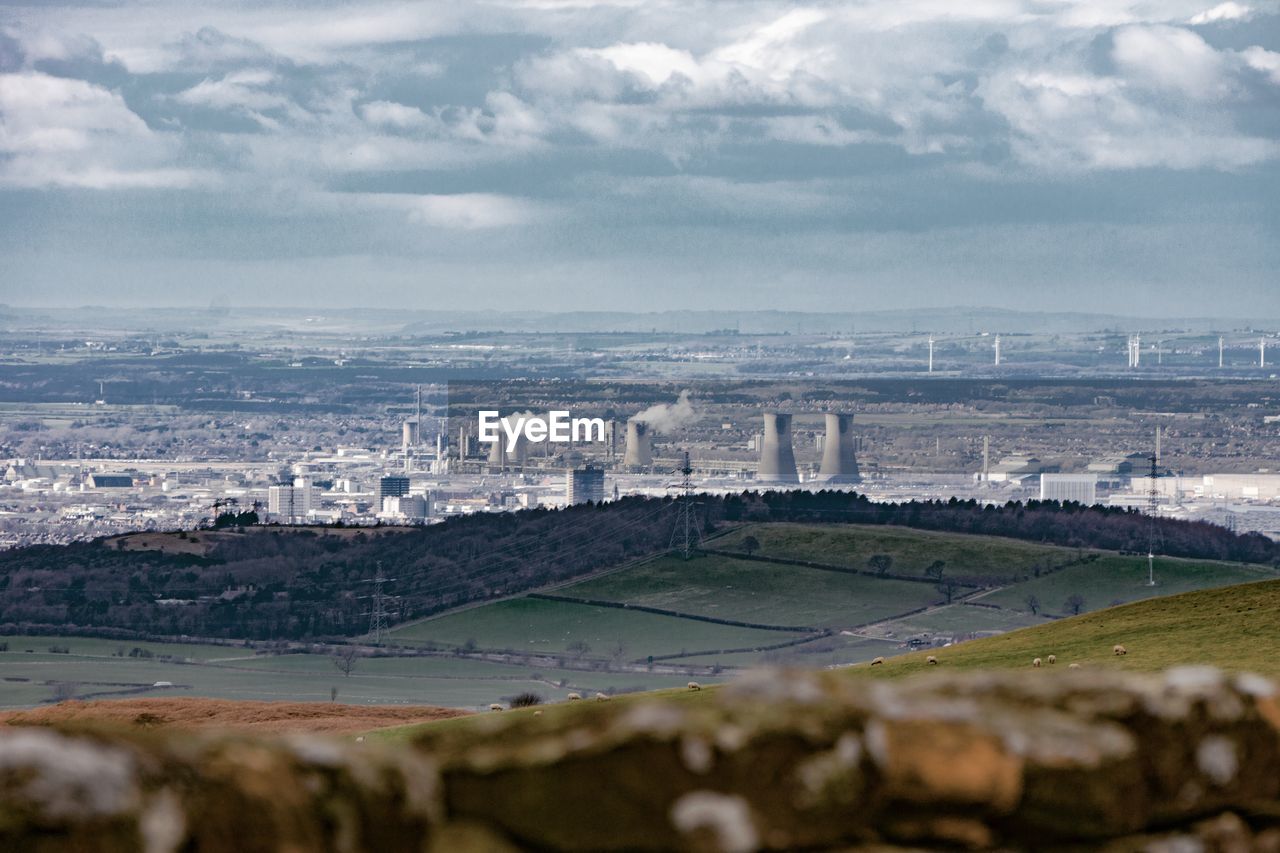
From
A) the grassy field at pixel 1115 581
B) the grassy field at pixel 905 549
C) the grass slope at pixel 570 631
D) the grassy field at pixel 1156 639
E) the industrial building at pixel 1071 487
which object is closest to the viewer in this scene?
the grassy field at pixel 1156 639

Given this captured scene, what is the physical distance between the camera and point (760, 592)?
137 meters

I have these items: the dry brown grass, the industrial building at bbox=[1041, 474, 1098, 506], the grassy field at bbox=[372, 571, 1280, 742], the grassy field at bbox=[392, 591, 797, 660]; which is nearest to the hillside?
the grassy field at bbox=[392, 591, 797, 660]

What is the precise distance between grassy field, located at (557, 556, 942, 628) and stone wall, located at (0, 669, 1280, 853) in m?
125

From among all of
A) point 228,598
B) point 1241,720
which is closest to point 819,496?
point 228,598

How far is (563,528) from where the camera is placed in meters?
160

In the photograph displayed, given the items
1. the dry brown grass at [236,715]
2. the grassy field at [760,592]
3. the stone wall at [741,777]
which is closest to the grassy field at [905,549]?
the grassy field at [760,592]

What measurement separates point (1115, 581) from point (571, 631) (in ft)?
124

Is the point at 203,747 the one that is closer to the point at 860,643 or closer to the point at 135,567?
the point at 860,643

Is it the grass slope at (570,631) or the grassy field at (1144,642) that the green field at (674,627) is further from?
the grassy field at (1144,642)

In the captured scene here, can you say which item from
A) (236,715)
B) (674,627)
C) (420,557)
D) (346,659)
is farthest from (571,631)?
(236,715)

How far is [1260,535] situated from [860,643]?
39.3 m

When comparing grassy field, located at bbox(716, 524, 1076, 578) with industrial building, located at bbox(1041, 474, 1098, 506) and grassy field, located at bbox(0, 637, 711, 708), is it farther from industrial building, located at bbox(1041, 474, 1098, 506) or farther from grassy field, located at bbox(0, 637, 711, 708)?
industrial building, located at bbox(1041, 474, 1098, 506)

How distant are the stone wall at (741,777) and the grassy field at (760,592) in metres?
125

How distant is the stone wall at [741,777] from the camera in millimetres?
5328
